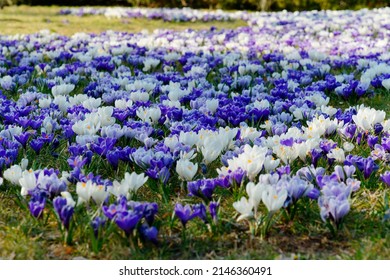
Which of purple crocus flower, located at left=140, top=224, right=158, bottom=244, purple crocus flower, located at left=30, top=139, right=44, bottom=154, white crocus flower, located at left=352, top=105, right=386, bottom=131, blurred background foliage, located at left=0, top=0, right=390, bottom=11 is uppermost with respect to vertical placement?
blurred background foliage, located at left=0, top=0, right=390, bottom=11

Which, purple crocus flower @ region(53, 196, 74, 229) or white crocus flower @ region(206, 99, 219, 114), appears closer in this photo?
purple crocus flower @ region(53, 196, 74, 229)

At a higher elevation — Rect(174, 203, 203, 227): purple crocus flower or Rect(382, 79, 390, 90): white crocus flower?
Rect(382, 79, 390, 90): white crocus flower

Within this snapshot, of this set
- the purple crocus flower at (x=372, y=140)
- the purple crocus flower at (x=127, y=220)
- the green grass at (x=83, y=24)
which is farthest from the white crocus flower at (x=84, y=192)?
the green grass at (x=83, y=24)

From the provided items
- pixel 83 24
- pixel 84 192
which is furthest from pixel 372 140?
pixel 83 24

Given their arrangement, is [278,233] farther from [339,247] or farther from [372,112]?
[372,112]

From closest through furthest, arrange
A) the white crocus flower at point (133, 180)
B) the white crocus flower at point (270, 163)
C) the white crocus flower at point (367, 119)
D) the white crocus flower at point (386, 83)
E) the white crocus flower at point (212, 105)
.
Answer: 1. the white crocus flower at point (133, 180)
2. the white crocus flower at point (270, 163)
3. the white crocus flower at point (367, 119)
4. the white crocus flower at point (212, 105)
5. the white crocus flower at point (386, 83)

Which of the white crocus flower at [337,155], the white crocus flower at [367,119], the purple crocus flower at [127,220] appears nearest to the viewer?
the purple crocus flower at [127,220]

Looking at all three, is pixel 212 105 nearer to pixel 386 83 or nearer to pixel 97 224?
pixel 386 83

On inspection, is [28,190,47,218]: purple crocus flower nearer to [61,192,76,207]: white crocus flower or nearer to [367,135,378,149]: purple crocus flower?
[61,192,76,207]: white crocus flower

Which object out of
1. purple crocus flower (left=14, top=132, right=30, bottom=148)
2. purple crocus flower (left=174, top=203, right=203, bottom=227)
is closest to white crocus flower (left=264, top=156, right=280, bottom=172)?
purple crocus flower (left=174, top=203, right=203, bottom=227)

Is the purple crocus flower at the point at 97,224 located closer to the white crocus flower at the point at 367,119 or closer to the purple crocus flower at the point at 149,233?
the purple crocus flower at the point at 149,233
